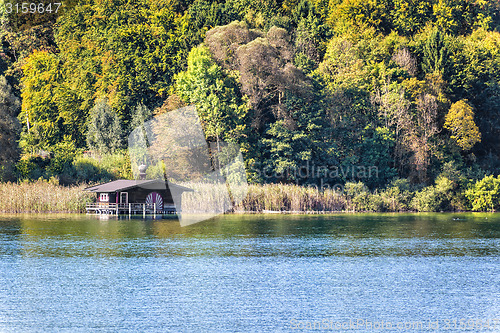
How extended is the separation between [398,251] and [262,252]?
24.4 feet

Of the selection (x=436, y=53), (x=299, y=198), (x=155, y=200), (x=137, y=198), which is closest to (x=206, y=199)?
(x=155, y=200)

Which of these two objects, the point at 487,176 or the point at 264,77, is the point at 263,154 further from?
the point at 487,176

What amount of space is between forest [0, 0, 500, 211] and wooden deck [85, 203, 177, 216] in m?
9.30

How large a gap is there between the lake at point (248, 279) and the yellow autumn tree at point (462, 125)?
26.3m

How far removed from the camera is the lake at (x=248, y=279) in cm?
2333

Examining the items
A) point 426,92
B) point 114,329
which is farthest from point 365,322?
point 426,92

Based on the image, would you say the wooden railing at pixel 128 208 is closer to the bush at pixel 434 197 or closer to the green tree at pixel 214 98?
the green tree at pixel 214 98

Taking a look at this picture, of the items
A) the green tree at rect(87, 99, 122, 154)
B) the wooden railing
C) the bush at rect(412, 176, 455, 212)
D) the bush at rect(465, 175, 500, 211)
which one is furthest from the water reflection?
the green tree at rect(87, 99, 122, 154)

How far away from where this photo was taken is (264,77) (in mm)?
74562

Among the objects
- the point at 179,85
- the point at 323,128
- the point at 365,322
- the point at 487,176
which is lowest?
the point at 365,322

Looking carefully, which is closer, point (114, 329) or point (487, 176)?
→ point (114, 329)

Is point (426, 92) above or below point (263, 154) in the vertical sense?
above

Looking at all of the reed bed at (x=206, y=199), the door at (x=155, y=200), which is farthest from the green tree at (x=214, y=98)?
the door at (x=155, y=200)

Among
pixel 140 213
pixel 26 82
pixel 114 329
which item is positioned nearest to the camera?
pixel 114 329
